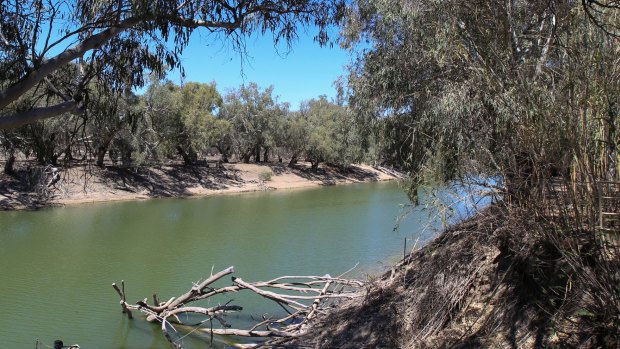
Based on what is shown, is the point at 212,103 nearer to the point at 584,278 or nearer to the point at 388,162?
the point at 388,162

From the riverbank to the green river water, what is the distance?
A: 3.92 ft

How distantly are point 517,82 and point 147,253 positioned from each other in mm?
9238

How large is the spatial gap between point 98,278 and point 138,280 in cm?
78

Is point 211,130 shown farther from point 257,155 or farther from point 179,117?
point 257,155

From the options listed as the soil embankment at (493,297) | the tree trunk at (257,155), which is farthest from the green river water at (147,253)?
the tree trunk at (257,155)

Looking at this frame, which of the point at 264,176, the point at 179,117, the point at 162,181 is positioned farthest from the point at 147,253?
the point at 264,176

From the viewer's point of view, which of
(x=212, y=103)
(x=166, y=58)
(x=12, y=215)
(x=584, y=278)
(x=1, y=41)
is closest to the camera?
(x=584, y=278)

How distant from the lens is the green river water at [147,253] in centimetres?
605

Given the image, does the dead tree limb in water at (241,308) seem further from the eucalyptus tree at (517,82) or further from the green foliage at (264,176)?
the green foliage at (264,176)

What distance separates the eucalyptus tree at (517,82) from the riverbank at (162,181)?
391 inches

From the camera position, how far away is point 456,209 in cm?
455

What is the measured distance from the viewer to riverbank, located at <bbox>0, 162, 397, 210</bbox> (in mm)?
17094

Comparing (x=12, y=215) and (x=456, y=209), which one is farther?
(x=12, y=215)

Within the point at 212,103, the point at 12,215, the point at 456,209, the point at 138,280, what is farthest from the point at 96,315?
the point at 212,103
